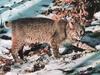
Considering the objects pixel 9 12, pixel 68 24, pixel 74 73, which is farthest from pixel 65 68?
pixel 9 12

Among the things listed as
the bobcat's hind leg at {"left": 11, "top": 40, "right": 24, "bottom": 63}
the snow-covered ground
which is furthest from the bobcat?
the snow-covered ground

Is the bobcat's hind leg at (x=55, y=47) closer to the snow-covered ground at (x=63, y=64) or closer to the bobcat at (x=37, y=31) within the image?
the bobcat at (x=37, y=31)

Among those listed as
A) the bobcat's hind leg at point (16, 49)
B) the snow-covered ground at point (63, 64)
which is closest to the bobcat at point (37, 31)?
the bobcat's hind leg at point (16, 49)

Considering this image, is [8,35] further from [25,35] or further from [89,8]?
[89,8]

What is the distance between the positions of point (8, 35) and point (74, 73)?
12.6 ft

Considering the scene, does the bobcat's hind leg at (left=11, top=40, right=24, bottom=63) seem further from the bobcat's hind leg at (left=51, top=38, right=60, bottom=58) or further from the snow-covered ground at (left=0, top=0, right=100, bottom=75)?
the bobcat's hind leg at (left=51, top=38, right=60, bottom=58)

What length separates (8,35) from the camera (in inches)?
449

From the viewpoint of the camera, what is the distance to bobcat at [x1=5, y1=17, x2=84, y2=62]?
9.52 meters

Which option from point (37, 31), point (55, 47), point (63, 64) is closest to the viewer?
point (63, 64)

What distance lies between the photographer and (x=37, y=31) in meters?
9.62

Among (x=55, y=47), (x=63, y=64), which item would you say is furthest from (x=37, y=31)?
(x=63, y=64)

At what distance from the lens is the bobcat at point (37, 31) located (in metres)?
9.52

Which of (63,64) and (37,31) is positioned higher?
(37,31)

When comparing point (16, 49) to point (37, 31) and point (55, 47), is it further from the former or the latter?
point (55, 47)
